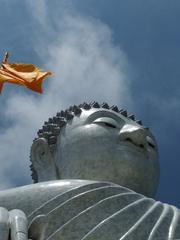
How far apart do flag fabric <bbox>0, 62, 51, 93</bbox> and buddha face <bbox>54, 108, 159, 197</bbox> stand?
5.88 feet

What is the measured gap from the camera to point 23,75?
47.2 ft

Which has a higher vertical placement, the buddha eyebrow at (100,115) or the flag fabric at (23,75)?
the flag fabric at (23,75)

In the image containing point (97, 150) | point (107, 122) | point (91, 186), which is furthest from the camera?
point (107, 122)

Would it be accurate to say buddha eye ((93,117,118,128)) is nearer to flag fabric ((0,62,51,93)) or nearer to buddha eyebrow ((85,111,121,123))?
buddha eyebrow ((85,111,121,123))

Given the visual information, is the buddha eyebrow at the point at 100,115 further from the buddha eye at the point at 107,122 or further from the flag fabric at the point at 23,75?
the flag fabric at the point at 23,75

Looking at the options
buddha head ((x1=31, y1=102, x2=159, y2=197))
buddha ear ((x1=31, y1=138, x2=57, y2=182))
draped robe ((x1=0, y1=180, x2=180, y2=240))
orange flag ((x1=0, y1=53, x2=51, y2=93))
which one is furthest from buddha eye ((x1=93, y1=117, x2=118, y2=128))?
draped robe ((x1=0, y1=180, x2=180, y2=240))

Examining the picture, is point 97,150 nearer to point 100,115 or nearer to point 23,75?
point 100,115

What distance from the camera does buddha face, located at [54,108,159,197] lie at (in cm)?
1167

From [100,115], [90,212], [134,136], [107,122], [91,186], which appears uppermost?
[100,115]

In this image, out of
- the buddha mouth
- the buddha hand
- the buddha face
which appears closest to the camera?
the buddha hand

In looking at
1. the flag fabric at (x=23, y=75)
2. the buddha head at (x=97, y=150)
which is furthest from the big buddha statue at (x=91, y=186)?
the flag fabric at (x=23, y=75)

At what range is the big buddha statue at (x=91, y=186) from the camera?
349 inches

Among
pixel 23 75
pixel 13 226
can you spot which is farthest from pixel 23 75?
pixel 13 226

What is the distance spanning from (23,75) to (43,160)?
104 inches
